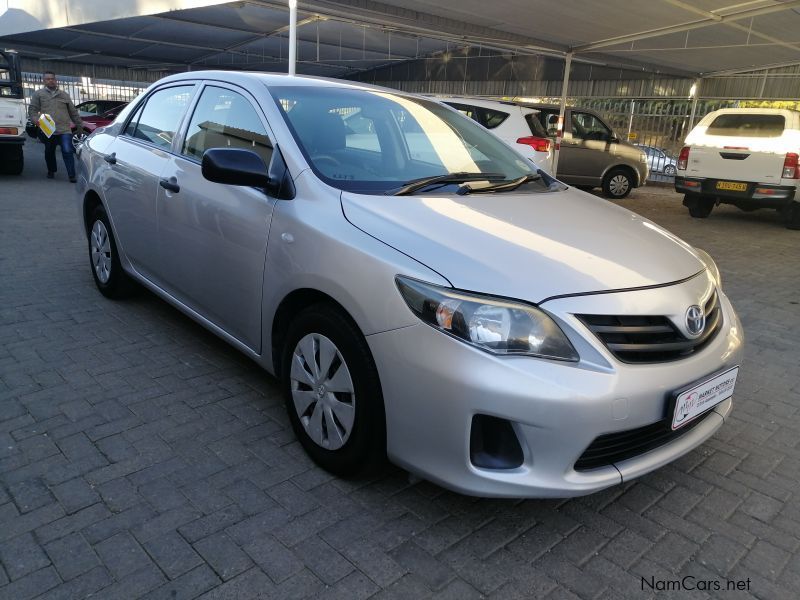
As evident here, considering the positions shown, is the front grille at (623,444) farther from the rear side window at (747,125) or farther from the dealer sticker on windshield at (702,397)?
the rear side window at (747,125)

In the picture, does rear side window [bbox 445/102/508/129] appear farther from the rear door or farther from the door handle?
the door handle

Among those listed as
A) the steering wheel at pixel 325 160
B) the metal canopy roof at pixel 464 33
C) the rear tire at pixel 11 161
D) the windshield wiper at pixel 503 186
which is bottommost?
the rear tire at pixel 11 161

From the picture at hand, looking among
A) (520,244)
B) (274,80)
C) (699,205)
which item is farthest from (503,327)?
(699,205)

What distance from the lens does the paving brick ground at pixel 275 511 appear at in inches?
81.0

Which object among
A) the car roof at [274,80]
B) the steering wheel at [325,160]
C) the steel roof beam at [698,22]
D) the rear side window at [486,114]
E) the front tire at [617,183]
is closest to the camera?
the steering wheel at [325,160]

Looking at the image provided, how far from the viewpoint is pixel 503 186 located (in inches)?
121

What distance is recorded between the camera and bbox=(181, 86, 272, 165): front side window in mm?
3012

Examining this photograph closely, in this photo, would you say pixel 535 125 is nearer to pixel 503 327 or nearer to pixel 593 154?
pixel 593 154

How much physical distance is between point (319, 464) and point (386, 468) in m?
0.29

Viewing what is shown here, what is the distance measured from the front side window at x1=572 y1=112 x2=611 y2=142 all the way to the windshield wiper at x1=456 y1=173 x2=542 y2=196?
9.56 metres

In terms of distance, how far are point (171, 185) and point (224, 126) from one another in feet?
1.55

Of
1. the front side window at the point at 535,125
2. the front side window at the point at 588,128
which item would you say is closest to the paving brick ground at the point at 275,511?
the front side window at the point at 535,125

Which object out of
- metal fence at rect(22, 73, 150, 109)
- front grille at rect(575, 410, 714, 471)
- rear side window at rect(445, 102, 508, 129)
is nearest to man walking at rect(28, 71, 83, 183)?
rear side window at rect(445, 102, 508, 129)

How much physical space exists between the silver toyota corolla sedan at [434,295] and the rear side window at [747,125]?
786 cm
